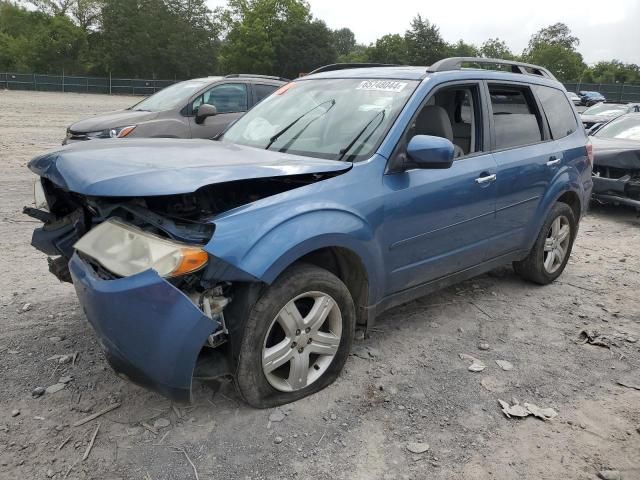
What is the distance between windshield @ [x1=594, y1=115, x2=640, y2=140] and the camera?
9.15 m

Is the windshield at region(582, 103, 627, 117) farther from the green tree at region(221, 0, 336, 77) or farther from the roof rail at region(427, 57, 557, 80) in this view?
the green tree at region(221, 0, 336, 77)

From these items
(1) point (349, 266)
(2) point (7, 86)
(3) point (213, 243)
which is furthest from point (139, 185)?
(2) point (7, 86)

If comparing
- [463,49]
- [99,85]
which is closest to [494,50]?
[463,49]

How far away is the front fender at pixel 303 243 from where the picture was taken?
2.55 meters

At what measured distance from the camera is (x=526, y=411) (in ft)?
10.2

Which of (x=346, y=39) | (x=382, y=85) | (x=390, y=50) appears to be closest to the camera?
(x=382, y=85)

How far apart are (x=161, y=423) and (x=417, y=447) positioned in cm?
132

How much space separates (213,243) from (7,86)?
4736cm

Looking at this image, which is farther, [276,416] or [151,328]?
[276,416]

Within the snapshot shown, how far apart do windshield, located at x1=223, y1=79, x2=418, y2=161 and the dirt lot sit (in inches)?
55.2

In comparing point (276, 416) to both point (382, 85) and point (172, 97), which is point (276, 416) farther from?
point (172, 97)

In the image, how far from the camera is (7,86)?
41.9 m

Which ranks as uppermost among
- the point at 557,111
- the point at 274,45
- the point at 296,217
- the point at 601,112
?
the point at 274,45

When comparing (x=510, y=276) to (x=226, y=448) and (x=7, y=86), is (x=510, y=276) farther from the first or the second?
(x=7, y=86)
